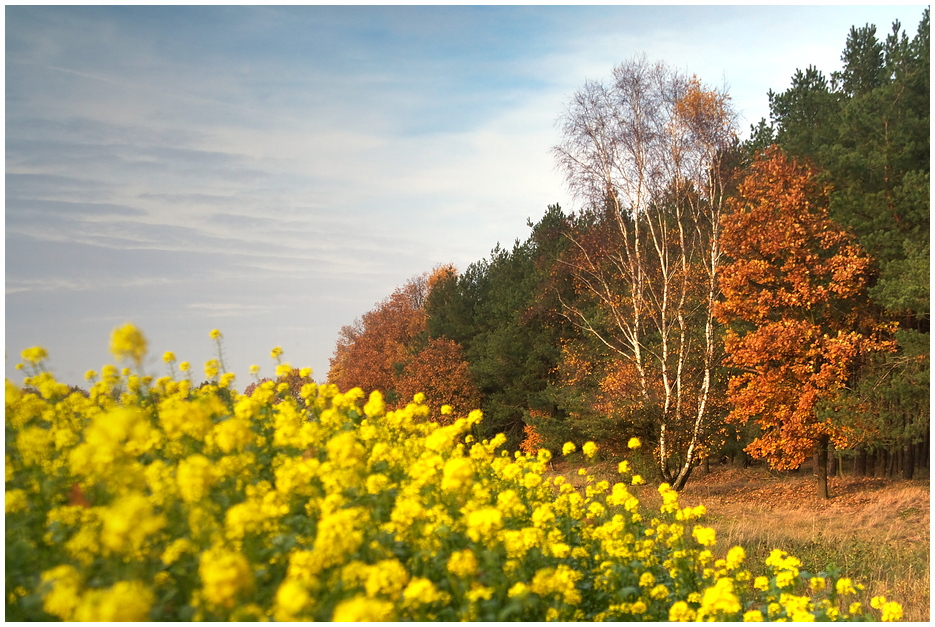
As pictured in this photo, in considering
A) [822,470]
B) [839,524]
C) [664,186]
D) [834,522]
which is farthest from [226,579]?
[822,470]

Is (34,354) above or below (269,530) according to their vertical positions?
above

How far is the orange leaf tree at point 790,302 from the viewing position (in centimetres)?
1437

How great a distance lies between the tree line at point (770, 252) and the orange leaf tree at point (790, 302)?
0.13 ft

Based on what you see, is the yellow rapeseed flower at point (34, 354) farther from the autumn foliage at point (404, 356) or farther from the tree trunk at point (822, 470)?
the tree trunk at point (822, 470)

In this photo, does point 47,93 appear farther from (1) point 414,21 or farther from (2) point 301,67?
(1) point 414,21

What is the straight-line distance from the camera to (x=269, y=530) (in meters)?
3.06

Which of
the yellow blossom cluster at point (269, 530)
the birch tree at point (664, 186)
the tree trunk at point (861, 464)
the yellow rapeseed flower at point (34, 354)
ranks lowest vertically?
the tree trunk at point (861, 464)

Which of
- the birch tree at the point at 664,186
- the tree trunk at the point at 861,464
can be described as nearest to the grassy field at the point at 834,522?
the tree trunk at the point at 861,464

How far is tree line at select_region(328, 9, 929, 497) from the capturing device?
13.9 meters

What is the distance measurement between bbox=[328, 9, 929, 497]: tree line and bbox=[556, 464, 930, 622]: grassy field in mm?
1003

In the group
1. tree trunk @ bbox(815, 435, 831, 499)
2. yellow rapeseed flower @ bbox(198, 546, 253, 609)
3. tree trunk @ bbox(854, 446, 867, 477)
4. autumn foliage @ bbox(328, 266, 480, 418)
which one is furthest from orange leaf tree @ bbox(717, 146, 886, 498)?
yellow rapeseed flower @ bbox(198, 546, 253, 609)

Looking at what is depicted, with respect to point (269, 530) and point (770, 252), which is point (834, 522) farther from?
point (269, 530)

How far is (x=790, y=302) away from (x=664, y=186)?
11.5 ft

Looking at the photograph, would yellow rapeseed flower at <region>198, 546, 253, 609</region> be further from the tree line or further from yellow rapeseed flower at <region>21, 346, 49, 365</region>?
the tree line
